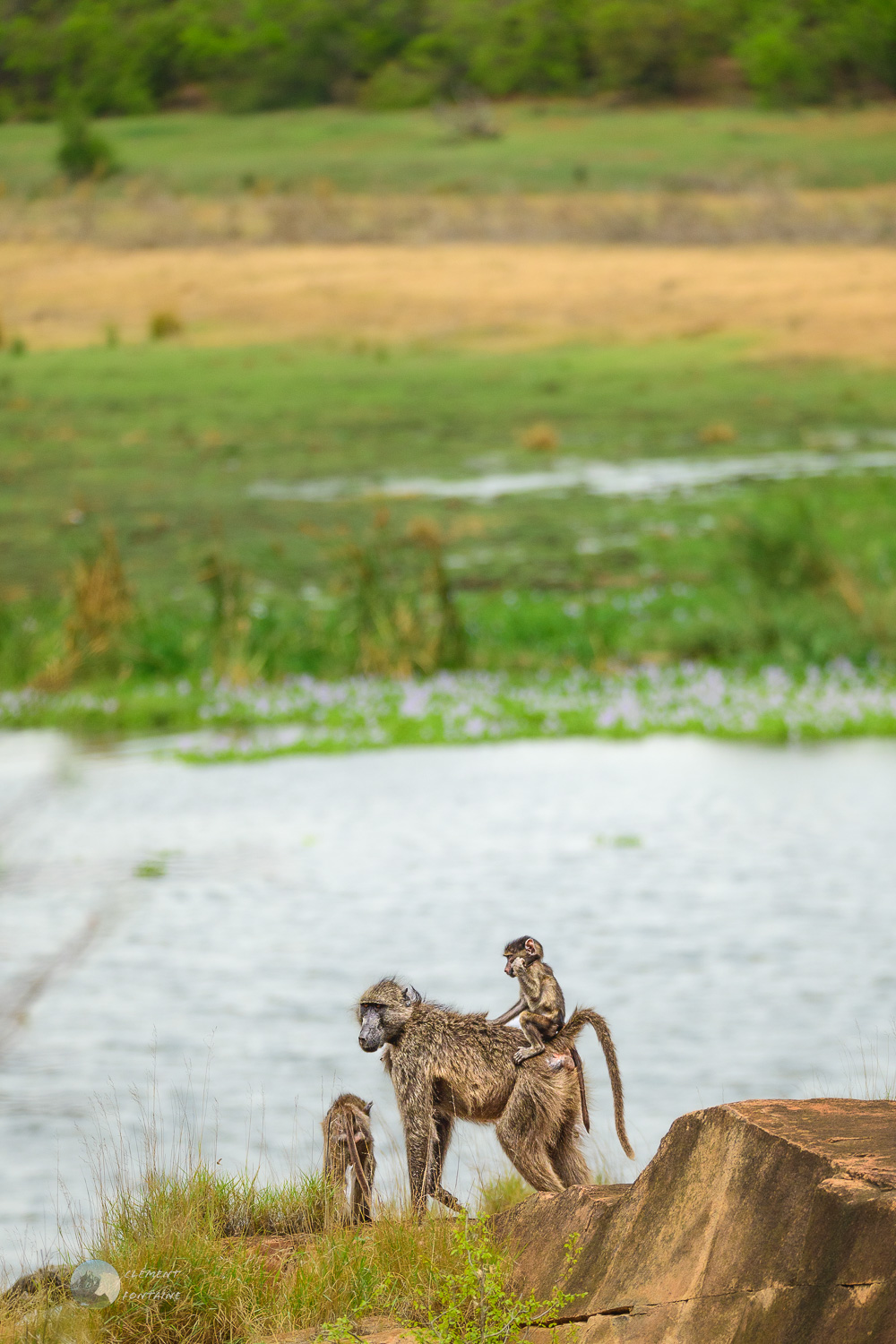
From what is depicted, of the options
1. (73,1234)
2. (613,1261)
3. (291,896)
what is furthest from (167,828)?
(613,1261)

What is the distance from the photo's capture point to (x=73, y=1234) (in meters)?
3.54

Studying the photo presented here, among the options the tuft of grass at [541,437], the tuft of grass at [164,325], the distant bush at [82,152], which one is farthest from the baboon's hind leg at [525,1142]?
the distant bush at [82,152]

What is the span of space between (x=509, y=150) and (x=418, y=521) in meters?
A: 6.00

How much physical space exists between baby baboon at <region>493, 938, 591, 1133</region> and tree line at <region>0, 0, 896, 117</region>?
71.7 ft

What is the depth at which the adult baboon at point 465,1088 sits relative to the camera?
8.56 feet

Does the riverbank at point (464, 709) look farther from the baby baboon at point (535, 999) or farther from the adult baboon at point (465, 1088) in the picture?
the baby baboon at point (535, 999)

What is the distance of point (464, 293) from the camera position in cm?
2338

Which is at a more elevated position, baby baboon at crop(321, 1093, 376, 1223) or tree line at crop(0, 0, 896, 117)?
tree line at crop(0, 0, 896, 117)

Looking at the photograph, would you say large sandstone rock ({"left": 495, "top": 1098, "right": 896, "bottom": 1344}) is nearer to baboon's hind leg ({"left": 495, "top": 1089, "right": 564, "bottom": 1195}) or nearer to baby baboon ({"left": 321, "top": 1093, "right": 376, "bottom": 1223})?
baboon's hind leg ({"left": 495, "top": 1089, "right": 564, "bottom": 1195})

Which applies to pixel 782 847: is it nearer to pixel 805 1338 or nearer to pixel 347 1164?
pixel 347 1164

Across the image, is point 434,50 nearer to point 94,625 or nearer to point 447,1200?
point 94,625

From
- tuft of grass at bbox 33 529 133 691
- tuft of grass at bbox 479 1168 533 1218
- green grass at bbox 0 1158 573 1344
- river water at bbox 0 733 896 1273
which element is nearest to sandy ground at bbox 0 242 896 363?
tuft of grass at bbox 33 529 133 691

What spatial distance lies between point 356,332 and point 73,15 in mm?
5383

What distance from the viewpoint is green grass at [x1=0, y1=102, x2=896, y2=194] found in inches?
893
